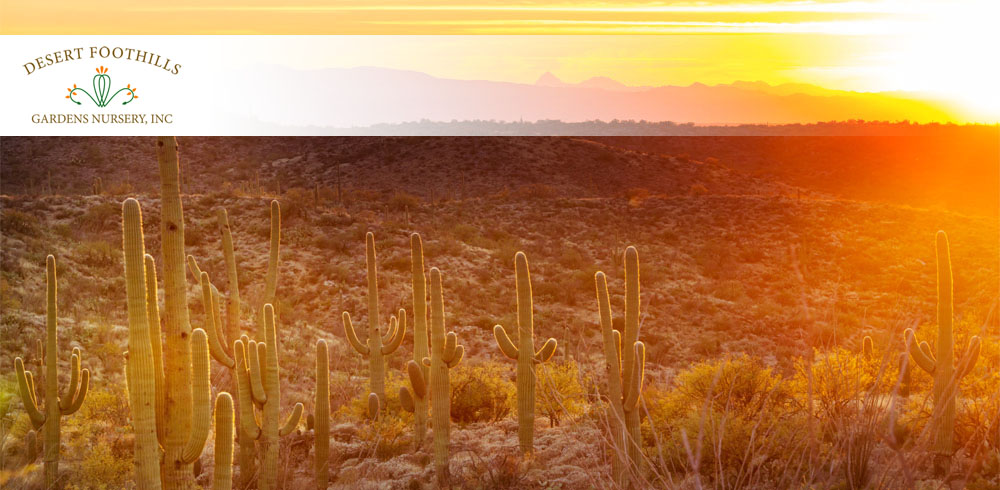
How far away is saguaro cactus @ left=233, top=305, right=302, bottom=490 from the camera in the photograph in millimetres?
8430

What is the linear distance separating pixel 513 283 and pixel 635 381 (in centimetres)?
2105

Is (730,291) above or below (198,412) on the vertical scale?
below

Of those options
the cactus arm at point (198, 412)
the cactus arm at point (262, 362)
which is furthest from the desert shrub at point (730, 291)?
the cactus arm at point (198, 412)

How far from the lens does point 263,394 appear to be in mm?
8516

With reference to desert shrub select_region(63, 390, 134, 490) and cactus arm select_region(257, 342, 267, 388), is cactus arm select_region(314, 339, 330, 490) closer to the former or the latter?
cactus arm select_region(257, 342, 267, 388)

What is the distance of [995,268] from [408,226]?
25.8 meters

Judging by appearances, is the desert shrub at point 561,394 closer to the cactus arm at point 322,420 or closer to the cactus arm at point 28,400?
the cactus arm at point 322,420

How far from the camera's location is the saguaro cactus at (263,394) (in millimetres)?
8430

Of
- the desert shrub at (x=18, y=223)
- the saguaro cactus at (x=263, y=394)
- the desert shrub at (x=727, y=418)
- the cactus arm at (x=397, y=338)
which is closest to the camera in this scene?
the saguaro cactus at (x=263, y=394)

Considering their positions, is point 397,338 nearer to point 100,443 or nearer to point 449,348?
point 449,348

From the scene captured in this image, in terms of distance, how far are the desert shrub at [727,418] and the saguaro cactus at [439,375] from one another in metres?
2.65

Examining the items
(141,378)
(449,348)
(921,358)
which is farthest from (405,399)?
(921,358)

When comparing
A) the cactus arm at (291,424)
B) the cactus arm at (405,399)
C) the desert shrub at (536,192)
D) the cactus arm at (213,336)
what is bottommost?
the cactus arm at (405,399)

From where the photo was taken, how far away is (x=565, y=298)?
27.5m
